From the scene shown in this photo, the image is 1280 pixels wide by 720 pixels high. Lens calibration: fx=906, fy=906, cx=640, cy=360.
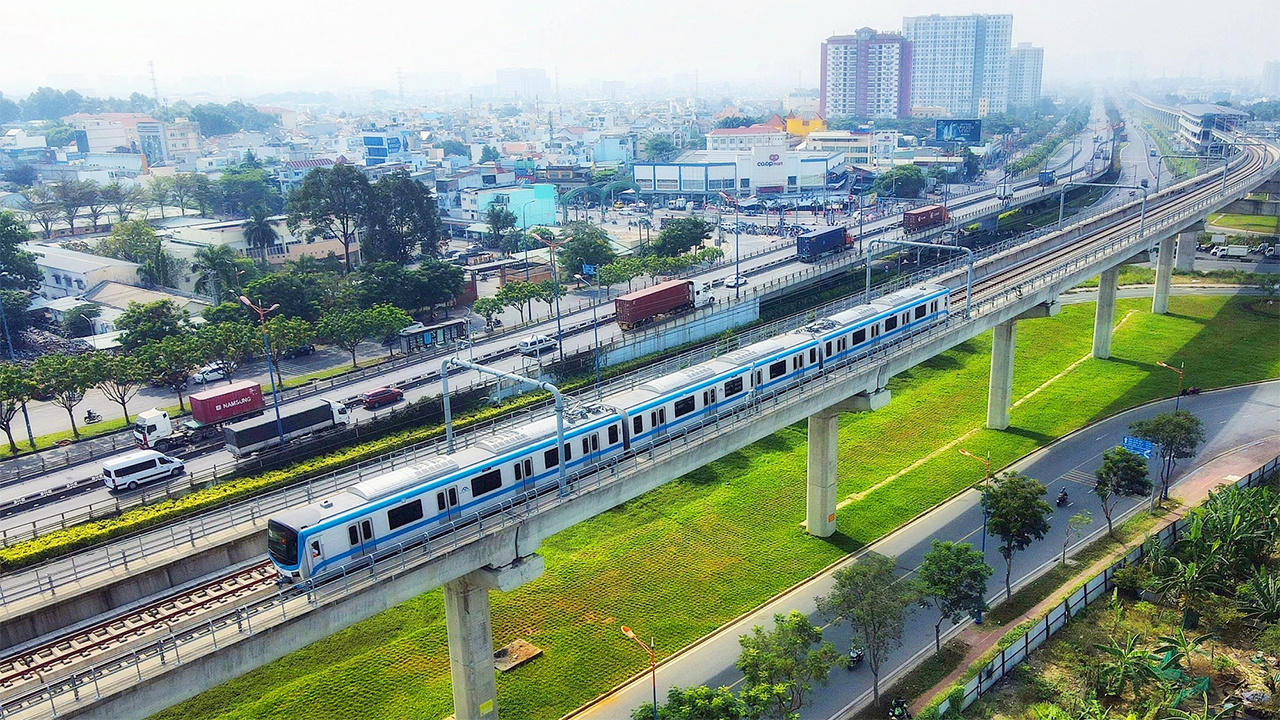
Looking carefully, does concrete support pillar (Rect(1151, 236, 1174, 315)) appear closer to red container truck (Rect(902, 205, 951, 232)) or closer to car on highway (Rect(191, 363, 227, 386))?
red container truck (Rect(902, 205, 951, 232))

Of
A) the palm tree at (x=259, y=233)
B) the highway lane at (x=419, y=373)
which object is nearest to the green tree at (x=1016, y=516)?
the highway lane at (x=419, y=373)

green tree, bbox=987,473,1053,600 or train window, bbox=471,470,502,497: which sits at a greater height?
train window, bbox=471,470,502,497

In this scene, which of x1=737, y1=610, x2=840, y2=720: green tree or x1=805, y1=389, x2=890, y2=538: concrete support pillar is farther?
x1=805, y1=389, x2=890, y2=538: concrete support pillar

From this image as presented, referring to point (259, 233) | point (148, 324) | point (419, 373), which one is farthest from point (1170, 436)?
point (259, 233)

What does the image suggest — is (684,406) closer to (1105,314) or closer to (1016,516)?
(1016,516)

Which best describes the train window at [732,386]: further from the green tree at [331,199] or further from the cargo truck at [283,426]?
the green tree at [331,199]

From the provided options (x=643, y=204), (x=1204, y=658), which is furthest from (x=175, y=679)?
(x=643, y=204)

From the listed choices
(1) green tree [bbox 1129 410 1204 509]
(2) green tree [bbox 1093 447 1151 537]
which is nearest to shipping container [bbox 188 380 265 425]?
(2) green tree [bbox 1093 447 1151 537]
